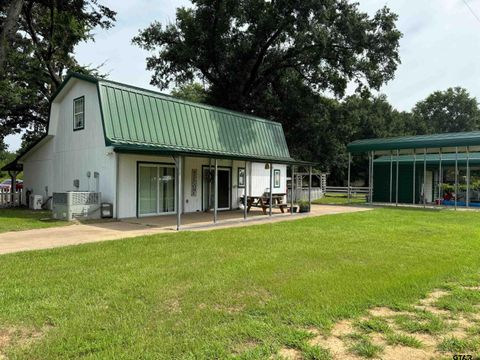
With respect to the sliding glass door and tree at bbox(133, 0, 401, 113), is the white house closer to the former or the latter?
the sliding glass door

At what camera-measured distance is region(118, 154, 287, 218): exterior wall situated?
13.0 metres

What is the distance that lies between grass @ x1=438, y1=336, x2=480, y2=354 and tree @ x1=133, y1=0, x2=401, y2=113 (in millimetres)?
19534

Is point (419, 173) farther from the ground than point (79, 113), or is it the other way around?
point (79, 113)

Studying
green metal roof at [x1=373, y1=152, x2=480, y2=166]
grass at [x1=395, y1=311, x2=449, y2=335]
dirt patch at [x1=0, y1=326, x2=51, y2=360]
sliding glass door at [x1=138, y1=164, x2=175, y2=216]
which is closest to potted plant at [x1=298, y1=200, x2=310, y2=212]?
sliding glass door at [x1=138, y1=164, x2=175, y2=216]

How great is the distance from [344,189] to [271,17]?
882 inches

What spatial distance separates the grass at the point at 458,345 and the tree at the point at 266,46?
19534mm

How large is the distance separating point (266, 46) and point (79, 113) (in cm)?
1338

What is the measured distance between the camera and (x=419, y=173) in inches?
926

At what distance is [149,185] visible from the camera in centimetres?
1383

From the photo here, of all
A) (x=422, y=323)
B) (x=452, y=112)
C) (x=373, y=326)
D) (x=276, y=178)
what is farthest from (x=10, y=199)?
(x=452, y=112)

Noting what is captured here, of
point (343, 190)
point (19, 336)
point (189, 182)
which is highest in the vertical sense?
point (189, 182)

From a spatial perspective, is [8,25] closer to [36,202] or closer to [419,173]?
[36,202]

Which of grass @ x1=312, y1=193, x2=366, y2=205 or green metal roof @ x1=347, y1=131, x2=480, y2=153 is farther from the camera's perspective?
grass @ x1=312, y1=193, x2=366, y2=205

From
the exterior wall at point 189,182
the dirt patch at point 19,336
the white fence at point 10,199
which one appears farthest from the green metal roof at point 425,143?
the dirt patch at point 19,336
